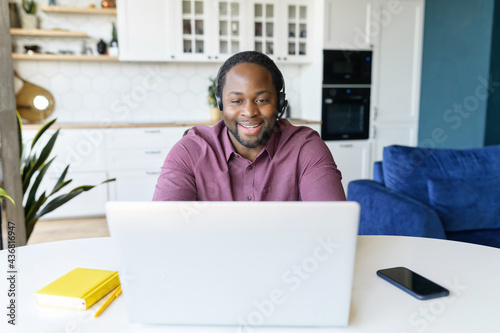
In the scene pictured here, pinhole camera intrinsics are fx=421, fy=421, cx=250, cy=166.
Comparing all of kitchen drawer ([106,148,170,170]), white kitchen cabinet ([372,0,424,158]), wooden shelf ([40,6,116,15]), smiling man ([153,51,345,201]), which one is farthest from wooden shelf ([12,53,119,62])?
smiling man ([153,51,345,201])

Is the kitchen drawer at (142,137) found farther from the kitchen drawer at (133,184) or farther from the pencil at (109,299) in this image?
the pencil at (109,299)

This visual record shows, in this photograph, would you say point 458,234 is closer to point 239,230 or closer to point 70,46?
point 239,230

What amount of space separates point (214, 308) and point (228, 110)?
726 millimetres

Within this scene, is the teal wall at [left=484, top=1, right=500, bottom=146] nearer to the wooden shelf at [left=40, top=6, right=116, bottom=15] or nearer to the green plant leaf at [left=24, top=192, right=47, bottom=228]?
the wooden shelf at [left=40, top=6, right=116, bottom=15]

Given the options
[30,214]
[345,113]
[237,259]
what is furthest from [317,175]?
[345,113]

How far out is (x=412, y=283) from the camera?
2.90 feet

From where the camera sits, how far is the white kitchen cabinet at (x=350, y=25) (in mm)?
4086

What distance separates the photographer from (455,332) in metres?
0.70

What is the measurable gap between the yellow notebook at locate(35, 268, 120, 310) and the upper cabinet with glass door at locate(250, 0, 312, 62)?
356cm

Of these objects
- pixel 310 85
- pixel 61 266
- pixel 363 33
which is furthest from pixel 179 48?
pixel 61 266

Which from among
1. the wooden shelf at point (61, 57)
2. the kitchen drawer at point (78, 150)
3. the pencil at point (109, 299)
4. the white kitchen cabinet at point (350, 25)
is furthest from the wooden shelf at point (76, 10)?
the pencil at point (109, 299)

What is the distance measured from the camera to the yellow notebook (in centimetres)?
80

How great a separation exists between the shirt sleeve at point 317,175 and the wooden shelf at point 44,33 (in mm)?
3240

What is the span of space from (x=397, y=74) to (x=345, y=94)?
0.64 m
